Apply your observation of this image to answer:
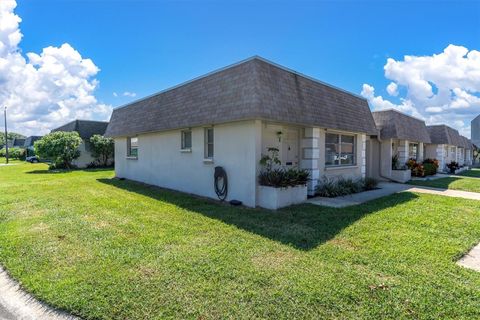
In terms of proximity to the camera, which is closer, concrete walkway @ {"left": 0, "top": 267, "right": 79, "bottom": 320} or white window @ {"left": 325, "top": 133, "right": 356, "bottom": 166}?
concrete walkway @ {"left": 0, "top": 267, "right": 79, "bottom": 320}

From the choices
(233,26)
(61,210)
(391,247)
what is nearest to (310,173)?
(391,247)

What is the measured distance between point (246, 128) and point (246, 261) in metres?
4.40

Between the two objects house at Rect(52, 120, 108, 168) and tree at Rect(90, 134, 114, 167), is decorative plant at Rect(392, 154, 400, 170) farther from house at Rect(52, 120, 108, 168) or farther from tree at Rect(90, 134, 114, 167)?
house at Rect(52, 120, 108, 168)

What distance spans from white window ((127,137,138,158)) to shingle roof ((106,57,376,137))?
1882 millimetres

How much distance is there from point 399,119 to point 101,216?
15560mm

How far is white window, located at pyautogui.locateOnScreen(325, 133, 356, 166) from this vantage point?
1048 cm

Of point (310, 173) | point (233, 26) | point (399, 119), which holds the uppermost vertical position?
point (233, 26)

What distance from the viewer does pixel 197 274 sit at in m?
3.71

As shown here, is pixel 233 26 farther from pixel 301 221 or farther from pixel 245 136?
pixel 301 221

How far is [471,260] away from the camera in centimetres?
426

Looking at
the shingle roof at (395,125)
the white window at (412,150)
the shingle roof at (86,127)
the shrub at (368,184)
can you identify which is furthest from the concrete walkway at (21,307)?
the shingle roof at (86,127)

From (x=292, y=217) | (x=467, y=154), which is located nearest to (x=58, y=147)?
(x=292, y=217)

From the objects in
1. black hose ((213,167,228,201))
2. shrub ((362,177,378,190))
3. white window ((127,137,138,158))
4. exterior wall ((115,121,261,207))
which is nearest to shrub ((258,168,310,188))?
exterior wall ((115,121,261,207))

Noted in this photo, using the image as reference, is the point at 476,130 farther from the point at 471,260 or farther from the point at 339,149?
the point at 471,260
